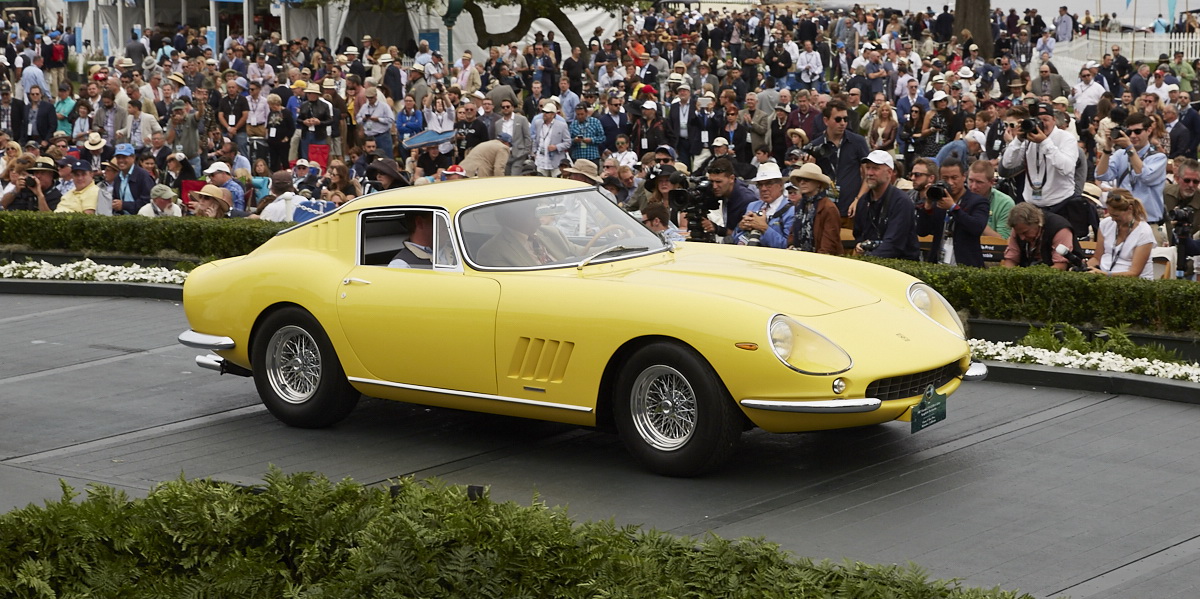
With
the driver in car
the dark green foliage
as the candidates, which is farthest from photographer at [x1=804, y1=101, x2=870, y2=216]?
the driver in car

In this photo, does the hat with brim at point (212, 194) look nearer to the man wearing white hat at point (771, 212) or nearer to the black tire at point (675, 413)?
the man wearing white hat at point (771, 212)

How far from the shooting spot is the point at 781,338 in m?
7.34

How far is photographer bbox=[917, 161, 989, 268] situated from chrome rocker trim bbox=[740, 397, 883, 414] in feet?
15.6

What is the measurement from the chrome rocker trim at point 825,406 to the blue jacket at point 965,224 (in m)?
4.77

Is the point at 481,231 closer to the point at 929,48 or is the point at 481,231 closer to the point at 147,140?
the point at 147,140

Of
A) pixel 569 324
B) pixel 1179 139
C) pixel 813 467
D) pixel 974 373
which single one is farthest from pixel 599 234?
pixel 1179 139

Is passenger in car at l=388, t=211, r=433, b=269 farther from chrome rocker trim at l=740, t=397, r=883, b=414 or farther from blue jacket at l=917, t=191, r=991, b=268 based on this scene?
blue jacket at l=917, t=191, r=991, b=268

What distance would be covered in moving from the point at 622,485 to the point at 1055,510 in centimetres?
214

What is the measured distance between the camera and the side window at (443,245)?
333 inches

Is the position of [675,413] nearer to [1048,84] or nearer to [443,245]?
[443,245]

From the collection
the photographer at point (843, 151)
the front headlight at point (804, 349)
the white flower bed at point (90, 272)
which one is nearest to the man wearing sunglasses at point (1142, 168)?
the photographer at point (843, 151)

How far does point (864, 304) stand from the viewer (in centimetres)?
793

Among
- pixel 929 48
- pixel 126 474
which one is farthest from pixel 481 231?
pixel 929 48

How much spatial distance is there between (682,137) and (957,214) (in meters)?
10.5
